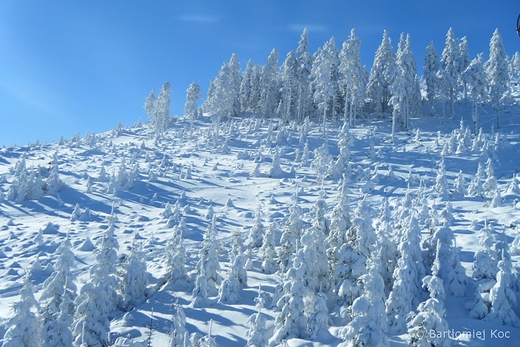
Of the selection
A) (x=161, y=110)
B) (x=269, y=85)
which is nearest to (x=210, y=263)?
(x=161, y=110)

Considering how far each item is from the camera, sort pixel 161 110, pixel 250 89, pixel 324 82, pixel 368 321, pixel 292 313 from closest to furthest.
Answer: pixel 368 321
pixel 292 313
pixel 324 82
pixel 161 110
pixel 250 89

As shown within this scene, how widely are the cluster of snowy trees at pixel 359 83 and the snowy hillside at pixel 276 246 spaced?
10054mm

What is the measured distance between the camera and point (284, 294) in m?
14.7

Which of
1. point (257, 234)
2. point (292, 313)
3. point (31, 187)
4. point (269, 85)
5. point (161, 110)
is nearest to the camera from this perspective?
point (292, 313)

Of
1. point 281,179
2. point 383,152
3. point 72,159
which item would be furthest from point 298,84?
point 72,159

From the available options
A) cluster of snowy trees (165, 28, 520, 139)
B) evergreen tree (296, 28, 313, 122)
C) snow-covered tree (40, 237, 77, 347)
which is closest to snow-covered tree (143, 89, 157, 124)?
cluster of snowy trees (165, 28, 520, 139)

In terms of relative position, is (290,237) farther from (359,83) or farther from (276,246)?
(359,83)

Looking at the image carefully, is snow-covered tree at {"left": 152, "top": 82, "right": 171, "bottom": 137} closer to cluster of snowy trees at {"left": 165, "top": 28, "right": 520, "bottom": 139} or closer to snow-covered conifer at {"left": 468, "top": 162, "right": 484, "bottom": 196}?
cluster of snowy trees at {"left": 165, "top": 28, "right": 520, "bottom": 139}

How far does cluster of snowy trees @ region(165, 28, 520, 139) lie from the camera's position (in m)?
52.9

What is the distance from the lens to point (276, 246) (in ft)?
74.4

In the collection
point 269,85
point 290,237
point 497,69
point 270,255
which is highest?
point 269,85

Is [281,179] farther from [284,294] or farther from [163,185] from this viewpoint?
[284,294]

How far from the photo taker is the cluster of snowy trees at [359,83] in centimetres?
5294

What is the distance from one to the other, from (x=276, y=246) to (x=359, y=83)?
42109 mm
